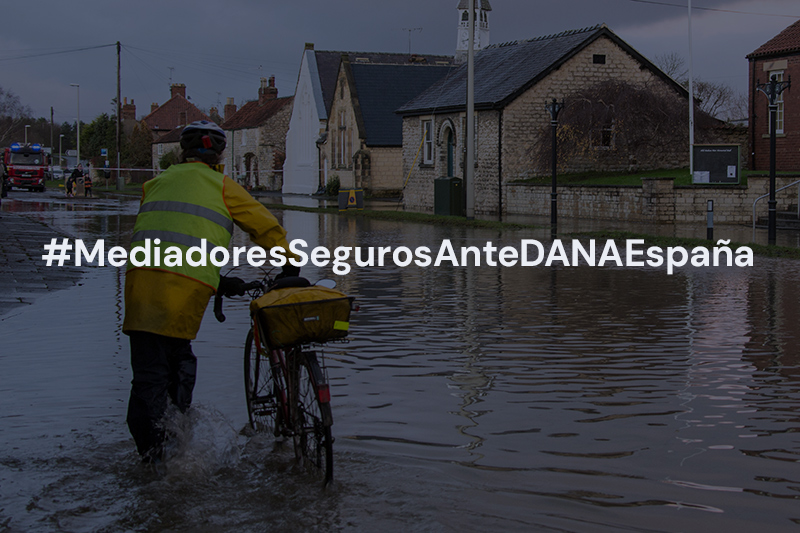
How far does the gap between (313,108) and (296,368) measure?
5692 centimetres

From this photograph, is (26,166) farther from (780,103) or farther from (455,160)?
(780,103)

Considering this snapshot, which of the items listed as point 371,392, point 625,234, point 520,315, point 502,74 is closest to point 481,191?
point 502,74

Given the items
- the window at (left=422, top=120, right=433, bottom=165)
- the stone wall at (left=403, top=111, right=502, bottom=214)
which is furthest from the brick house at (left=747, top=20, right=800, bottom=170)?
the window at (left=422, top=120, right=433, bottom=165)

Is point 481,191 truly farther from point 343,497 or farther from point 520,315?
point 343,497

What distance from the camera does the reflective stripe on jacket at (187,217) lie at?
516cm

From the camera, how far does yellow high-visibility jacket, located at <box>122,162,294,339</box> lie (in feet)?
16.7

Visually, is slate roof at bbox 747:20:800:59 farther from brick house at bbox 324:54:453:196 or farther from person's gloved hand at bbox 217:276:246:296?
person's gloved hand at bbox 217:276:246:296

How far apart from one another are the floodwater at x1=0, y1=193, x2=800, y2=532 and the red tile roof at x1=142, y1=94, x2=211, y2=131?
8840 centimetres

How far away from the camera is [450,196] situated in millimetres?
32281

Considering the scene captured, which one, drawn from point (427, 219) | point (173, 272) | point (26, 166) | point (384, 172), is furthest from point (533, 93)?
point (26, 166)

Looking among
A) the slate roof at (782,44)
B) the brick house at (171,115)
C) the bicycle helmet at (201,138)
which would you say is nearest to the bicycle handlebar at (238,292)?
the bicycle helmet at (201,138)

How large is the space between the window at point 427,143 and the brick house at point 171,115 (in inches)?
2221

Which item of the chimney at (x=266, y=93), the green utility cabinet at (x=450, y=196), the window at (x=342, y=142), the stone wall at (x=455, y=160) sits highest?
the chimney at (x=266, y=93)

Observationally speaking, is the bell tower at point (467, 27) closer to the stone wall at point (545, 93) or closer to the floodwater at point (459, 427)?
the stone wall at point (545, 93)
